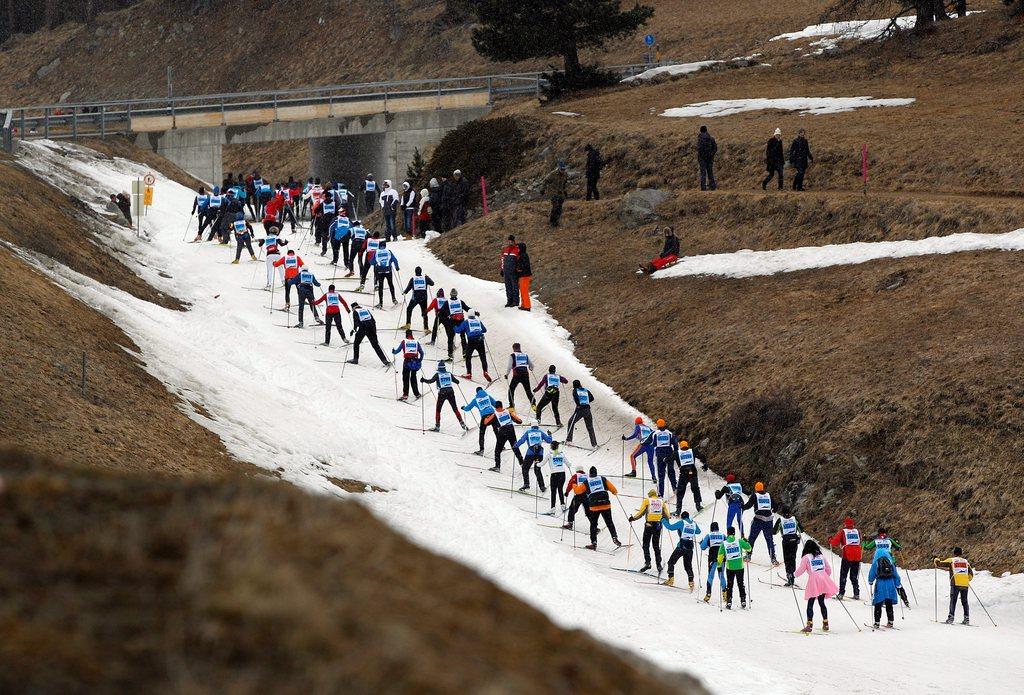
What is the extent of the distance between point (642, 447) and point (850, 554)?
247 inches

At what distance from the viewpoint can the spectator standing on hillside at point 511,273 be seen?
113 ft

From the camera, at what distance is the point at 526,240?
4019 centimetres

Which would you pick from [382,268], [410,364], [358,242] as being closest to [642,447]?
[410,364]

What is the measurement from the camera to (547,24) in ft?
183

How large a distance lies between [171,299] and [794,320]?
644 inches

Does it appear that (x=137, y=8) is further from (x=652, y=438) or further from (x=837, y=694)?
(x=837, y=694)

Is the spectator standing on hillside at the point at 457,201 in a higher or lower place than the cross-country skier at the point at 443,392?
higher

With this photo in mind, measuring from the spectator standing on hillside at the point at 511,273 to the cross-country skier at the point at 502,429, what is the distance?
8693 millimetres

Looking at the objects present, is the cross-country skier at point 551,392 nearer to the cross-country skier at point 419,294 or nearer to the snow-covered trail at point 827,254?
the cross-country skier at point 419,294

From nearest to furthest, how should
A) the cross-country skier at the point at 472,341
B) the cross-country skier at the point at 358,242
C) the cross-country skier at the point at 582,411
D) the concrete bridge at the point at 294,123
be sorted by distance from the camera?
the cross-country skier at the point at 582,411 < the cross-country skier at the point at 472,341 < the cross-country skier at the point at 358,242 < the concrete bridge at the point at 294,123

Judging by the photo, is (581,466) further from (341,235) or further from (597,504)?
(341,235)

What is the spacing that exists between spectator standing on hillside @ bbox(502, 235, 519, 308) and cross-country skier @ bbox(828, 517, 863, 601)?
15.5 meters

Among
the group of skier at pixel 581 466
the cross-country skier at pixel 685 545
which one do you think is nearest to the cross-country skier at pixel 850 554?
the group of skier at pixel 581 466

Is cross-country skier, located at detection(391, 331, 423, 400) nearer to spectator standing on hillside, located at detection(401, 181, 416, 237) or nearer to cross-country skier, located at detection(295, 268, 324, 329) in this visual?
cross-country skier, located at detection(295, 268, 324, 329)
